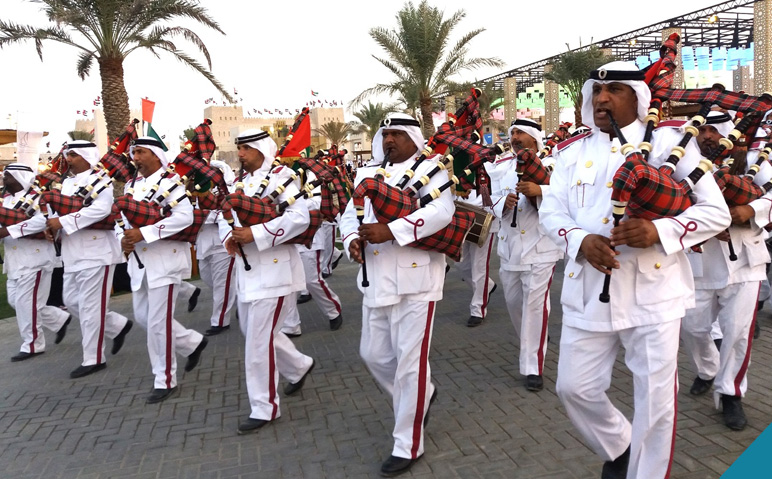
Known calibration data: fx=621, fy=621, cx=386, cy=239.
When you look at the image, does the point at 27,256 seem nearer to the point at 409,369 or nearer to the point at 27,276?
the point at 27,276

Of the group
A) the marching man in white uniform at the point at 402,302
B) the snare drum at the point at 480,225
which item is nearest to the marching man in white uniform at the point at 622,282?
the marching man in white uniform at the point at 402,302

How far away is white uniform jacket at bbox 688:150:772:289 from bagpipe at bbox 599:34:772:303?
137 centimetres

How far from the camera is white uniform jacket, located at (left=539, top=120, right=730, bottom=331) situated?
294cm

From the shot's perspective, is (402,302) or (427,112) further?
(427,112)

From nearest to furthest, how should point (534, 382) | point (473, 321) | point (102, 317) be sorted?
point (534, 382) → point (102, 317) → point (473, 321)

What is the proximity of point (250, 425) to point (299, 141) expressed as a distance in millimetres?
2383


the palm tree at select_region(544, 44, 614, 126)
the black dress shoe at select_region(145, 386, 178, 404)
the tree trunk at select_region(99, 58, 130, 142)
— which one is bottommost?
the black dress shoe at select_region(145, 386, 178, 404)

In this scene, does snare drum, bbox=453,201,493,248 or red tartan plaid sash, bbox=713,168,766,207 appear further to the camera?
snare drum, bbox=453,201,493,248

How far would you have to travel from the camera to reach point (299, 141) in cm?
540

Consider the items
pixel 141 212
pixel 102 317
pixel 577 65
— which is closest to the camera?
pixel 141 212

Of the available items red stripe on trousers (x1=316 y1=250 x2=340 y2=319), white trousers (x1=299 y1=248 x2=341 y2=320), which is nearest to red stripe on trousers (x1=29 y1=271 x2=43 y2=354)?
white trousers (x1=299 y1=248 x2=341 y2=320)

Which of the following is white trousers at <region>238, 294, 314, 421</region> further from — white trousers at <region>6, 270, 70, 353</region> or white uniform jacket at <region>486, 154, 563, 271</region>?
white trousers at <region>6, 270, 70, 353</region>

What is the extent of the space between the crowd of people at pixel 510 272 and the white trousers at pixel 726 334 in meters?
0.01

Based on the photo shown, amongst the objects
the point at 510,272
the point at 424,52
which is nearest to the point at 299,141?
the point at 510,272
